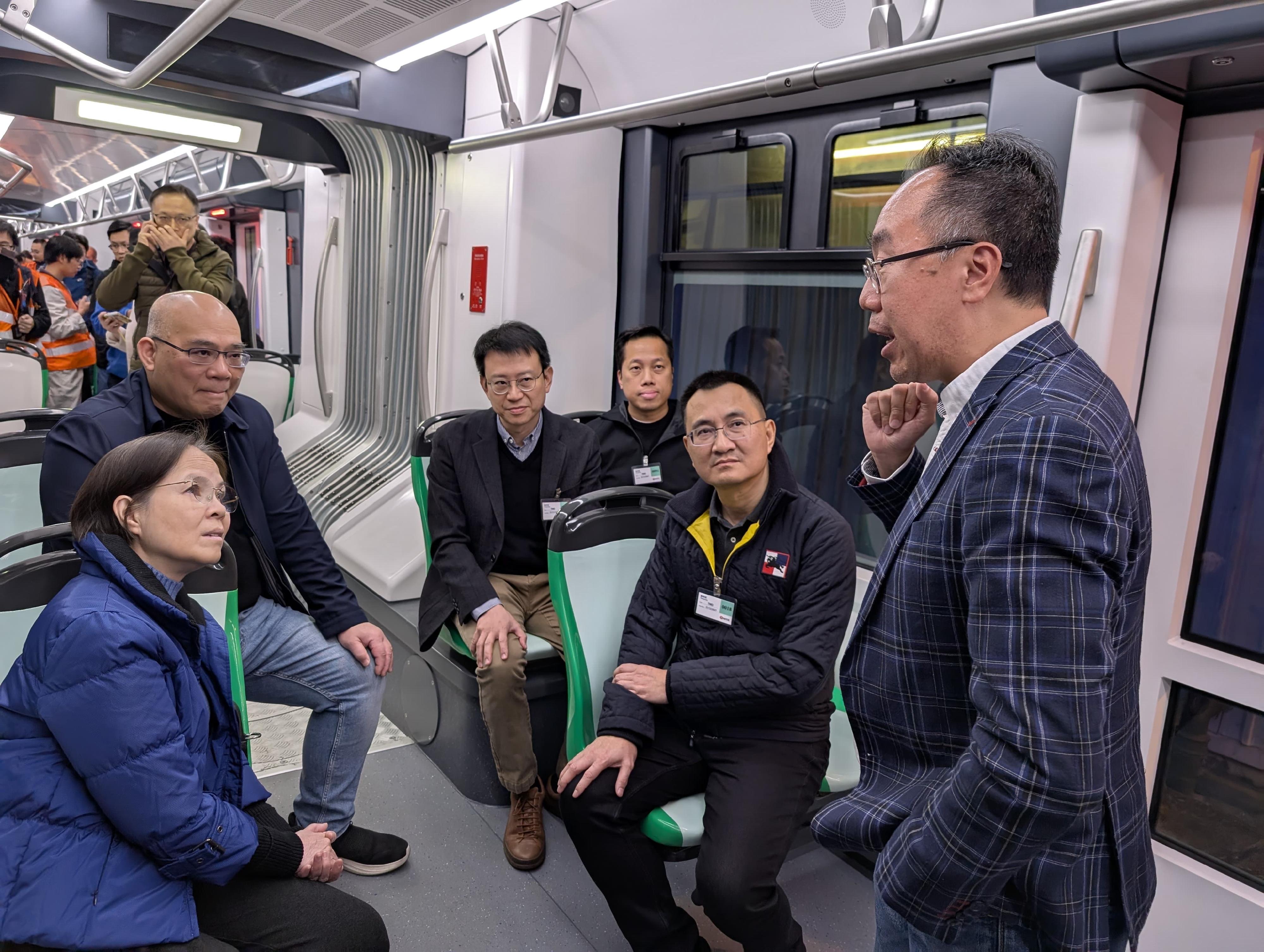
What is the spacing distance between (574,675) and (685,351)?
2.18 metres

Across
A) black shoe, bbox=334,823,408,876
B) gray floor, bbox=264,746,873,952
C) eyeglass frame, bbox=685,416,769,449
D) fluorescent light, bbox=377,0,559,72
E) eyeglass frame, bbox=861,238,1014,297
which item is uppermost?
fluorescent light, bbox=377,0,559,72

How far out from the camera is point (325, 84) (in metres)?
3.79

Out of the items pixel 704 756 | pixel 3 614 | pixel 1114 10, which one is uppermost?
pixel 1114 10

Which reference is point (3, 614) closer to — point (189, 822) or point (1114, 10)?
point (189, 822)

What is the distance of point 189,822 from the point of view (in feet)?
5.27

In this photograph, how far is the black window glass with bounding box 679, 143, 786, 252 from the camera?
3686 mm

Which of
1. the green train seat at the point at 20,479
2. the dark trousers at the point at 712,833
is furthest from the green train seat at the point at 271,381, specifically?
the dark trousers at the point at 712,833

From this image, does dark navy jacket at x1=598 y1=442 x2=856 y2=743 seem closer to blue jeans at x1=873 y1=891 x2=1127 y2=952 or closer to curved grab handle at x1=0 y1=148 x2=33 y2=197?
blue jeans at x1=873 y1=891 x2=1127 y2=952

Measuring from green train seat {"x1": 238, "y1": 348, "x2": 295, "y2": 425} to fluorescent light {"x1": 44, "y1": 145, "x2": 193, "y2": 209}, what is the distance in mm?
1716

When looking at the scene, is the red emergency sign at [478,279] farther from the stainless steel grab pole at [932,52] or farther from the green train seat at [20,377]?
the green train seat at [20,377]

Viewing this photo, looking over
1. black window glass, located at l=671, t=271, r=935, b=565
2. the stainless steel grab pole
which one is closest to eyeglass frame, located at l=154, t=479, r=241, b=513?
the stainless steel grab pole

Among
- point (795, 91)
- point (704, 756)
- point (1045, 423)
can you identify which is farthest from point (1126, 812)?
point (795, 91)

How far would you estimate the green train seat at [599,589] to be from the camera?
2498mm

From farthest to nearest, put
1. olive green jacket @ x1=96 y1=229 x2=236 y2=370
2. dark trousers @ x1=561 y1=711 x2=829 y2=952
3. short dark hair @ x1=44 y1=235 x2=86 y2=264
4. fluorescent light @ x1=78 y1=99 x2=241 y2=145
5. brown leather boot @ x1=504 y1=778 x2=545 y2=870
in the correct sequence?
short dark hair @ x1=44 y1=235 x2=86 y2=264 < olive green jacket @ x1=96 y1=229 x2=236 y2=370 < fluorescent light @ x1=78 y1=99 x2=241 y2=145 < brown leather boot @ x1=504 y1=778 x2=545 y2=870 < dark trousers @ x1=561 y1=711 x2=829 y2=952
